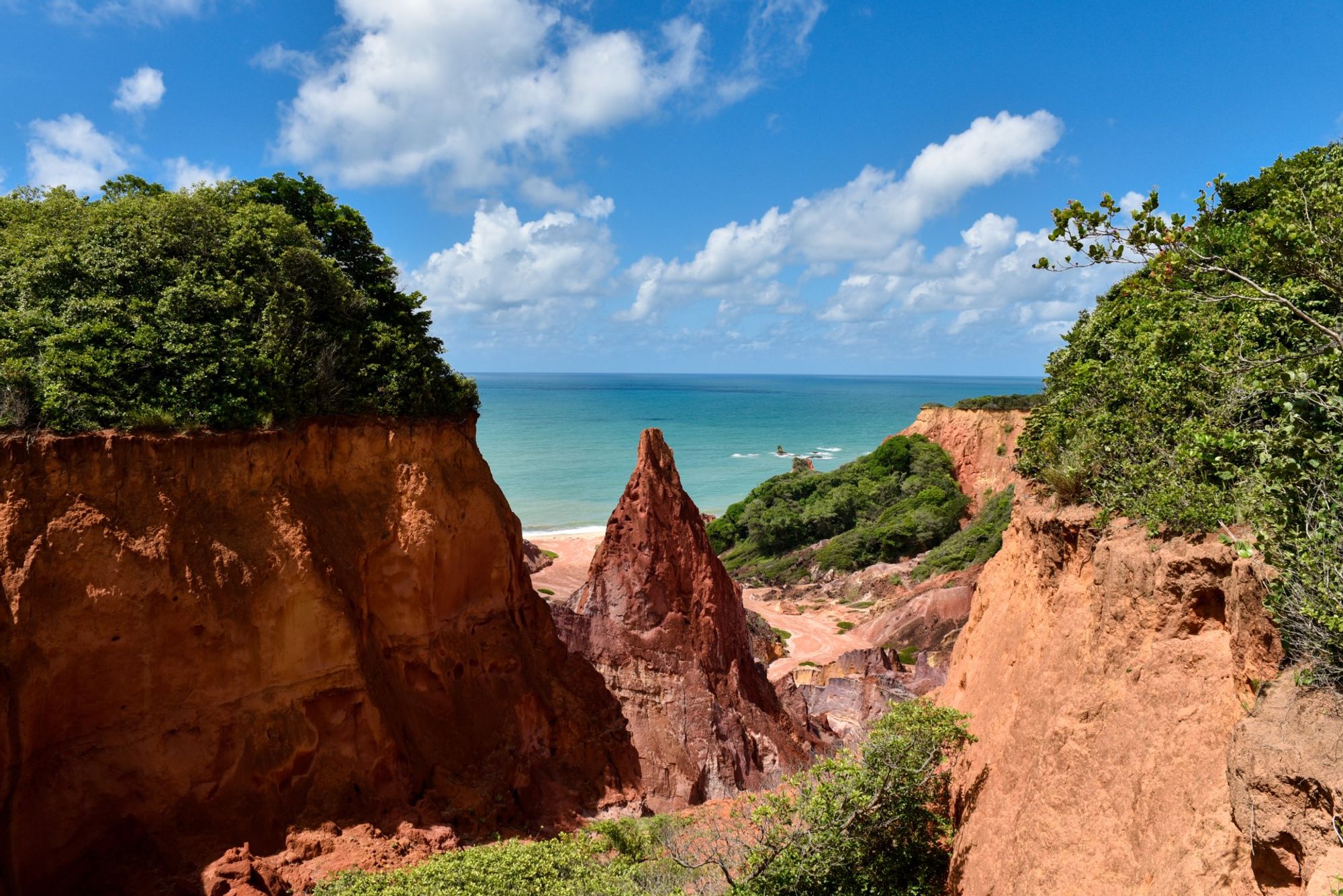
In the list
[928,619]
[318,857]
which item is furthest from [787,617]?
[318,857]

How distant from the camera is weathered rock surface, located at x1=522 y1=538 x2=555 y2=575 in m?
47.4

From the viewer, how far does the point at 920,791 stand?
10.6 meters

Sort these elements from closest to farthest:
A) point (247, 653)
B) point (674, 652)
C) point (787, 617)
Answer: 1. point (247, 653)
2. point (674, 652)
3. point (787, 617)

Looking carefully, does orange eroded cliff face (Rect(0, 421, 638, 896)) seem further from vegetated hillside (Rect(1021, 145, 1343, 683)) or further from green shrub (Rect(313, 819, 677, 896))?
vegetated hillside (Rect(1021, 145, 1343, 683))

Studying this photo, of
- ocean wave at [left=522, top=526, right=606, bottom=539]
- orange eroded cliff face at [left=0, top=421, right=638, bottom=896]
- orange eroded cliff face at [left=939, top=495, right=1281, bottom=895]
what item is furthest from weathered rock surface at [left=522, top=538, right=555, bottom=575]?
orange eroded cliff face at [left=939, top=495, right=1281, bottom=895]

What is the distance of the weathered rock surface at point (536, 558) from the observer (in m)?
47.4

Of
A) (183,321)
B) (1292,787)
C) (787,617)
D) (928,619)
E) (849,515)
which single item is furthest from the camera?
(849,515)

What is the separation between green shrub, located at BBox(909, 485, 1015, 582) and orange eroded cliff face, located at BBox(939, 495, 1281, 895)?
28014mm

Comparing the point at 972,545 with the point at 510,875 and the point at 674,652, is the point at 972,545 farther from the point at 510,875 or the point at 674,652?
the point at 510,875

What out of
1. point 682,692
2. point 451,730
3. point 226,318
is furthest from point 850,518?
point 226,318

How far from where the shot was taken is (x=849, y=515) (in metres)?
52.9

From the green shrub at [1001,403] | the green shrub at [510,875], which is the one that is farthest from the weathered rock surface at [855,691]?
the green shrub at [1001,403]

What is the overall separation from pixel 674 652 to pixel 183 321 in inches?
499

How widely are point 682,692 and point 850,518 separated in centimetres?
3795
